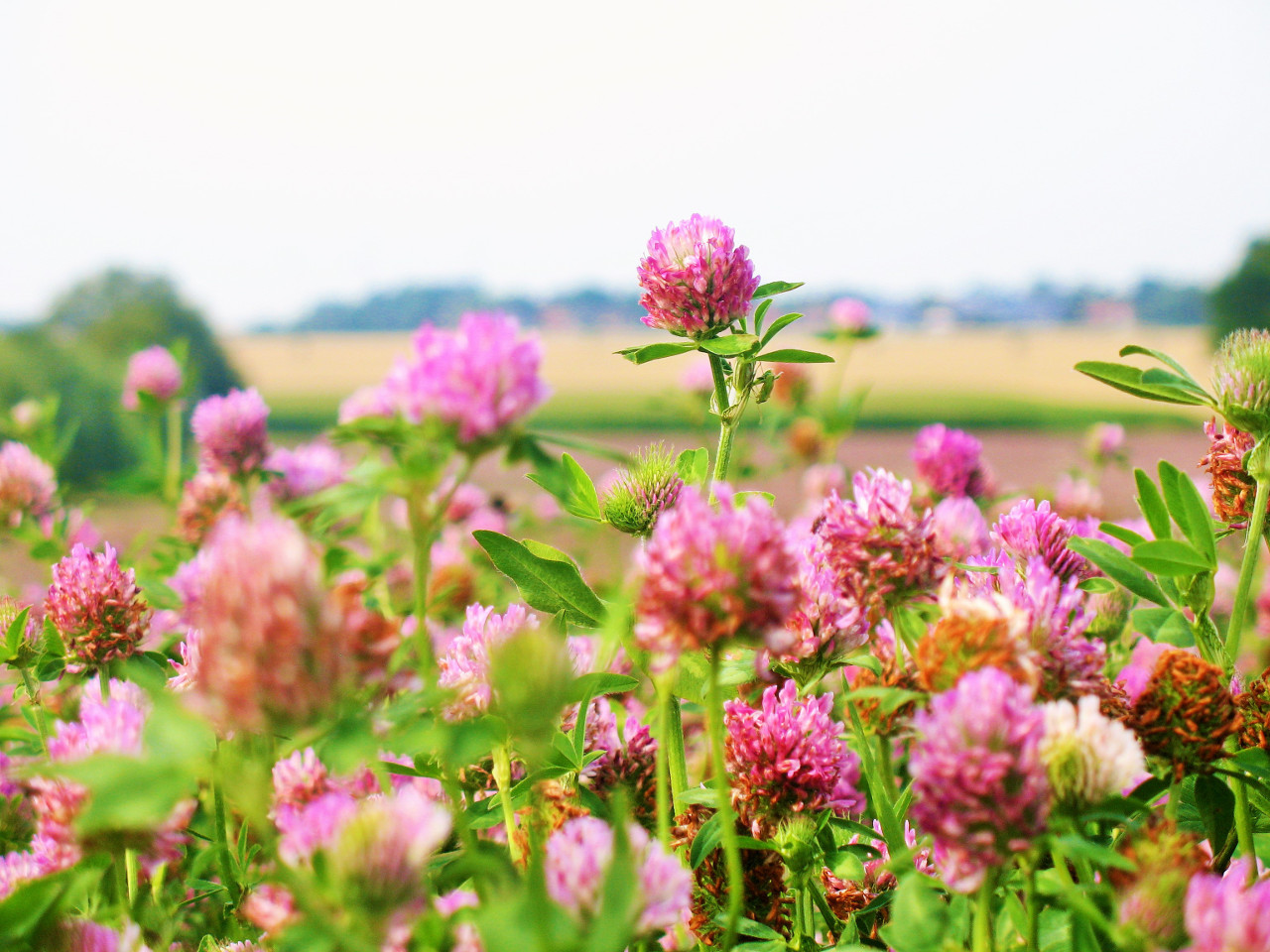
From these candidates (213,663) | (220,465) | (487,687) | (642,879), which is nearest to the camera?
(213,663)

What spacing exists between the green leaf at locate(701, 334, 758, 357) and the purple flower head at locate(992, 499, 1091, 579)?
1.08 ft

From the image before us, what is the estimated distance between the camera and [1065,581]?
95 centimetres

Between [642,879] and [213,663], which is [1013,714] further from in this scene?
[213,663]

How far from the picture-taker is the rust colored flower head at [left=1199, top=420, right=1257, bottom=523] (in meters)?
0.98

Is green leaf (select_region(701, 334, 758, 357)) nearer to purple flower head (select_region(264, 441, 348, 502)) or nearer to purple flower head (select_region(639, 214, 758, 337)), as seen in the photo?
purple flower head (select_region(639, 214, 758, 337))

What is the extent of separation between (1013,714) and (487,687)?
432 mm

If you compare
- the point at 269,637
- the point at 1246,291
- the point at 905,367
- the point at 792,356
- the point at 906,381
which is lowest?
the point at 906,381

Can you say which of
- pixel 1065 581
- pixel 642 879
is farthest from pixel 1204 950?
pixel 1065 581

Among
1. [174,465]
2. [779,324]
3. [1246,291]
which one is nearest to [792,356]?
[779,324]

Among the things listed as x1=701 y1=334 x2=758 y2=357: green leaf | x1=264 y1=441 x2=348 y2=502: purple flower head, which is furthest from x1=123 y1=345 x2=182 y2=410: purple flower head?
x1=701 y1=334 x2=758 y2=357: green leaf

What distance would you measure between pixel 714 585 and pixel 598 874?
181 millimetres

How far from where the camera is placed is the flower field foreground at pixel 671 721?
504 millimetres

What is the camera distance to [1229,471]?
3.30 ft

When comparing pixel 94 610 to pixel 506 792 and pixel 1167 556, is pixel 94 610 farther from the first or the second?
pixel 1167 556
